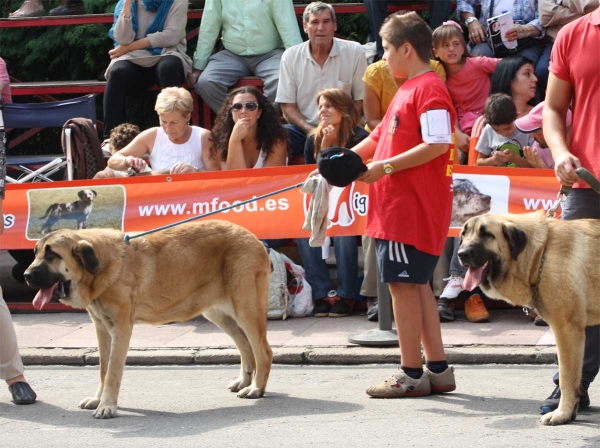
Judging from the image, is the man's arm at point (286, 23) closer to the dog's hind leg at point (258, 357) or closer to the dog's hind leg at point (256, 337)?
the dog's hind leg at point (256, 337)

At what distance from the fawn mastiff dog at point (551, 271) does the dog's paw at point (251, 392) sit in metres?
1.87

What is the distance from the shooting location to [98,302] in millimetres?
6539

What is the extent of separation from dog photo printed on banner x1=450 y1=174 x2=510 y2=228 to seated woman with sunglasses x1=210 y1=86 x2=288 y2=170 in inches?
75.7

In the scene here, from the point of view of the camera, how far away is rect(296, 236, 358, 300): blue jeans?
945cm

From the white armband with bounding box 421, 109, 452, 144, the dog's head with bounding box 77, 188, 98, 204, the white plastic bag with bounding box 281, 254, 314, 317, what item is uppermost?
the white armband with bounding box 421, 109, 452, 144

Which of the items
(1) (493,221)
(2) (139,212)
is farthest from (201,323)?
(1) (493,221)

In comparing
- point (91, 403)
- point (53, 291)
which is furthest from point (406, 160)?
point (91, 403)

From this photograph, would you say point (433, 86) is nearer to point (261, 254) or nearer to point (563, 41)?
point (563, 41)

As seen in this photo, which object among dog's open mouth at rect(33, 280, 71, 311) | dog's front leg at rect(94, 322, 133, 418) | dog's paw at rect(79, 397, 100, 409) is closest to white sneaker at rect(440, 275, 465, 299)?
dog's front leg at rect(94, 322, 133, 418)

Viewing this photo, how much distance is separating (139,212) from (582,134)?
487 cm

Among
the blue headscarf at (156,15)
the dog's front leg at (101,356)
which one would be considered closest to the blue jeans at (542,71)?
the blue headscarf at (156,15)

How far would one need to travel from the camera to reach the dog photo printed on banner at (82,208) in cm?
952

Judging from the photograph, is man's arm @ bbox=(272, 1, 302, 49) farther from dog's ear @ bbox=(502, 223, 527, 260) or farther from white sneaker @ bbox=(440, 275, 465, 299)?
dog's ear @ bbox=(502, 223, 527, 260)

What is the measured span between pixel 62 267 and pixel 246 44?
19.4 ft
